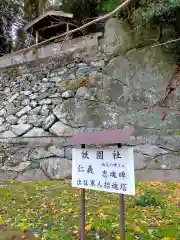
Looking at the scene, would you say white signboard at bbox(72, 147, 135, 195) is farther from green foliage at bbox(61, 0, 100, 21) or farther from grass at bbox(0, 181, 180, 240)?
green foliage at bbox(61, 0, 100, 21)

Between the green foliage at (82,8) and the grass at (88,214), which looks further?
the green foliage at (82,8)

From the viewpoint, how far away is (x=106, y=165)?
2596 millimetres

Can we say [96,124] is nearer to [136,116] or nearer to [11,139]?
[136,116]

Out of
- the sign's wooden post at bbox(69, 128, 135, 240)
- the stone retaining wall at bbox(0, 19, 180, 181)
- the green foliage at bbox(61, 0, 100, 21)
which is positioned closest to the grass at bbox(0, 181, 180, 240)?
the sign's wooden post at bbox(69, 128, 135, 240)

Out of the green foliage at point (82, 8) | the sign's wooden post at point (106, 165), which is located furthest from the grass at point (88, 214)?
the green foliage at point (82, 8)

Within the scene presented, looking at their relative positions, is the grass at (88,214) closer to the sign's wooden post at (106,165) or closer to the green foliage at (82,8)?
the sign's wooden post at (106,165)

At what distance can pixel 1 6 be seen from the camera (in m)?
11.3

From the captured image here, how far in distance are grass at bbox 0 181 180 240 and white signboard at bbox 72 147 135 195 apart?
2.65 feet

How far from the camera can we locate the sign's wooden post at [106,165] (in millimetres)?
2406

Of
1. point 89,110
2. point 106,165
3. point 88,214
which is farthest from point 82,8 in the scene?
→ point 106,165

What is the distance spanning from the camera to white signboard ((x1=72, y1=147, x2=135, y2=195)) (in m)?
2.43

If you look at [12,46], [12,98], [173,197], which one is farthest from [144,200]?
[12,46]

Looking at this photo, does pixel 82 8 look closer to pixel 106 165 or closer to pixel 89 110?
pixel 89 110

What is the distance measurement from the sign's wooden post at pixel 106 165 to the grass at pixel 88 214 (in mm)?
776
